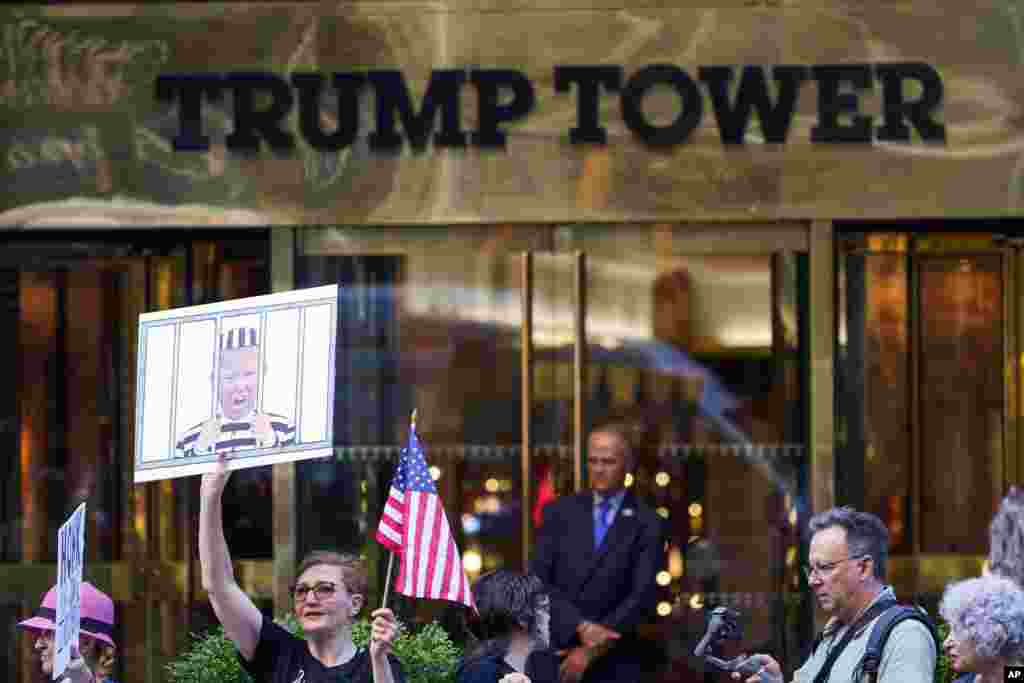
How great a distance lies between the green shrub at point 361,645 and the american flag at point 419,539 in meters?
0.96

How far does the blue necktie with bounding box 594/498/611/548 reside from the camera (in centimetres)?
1152

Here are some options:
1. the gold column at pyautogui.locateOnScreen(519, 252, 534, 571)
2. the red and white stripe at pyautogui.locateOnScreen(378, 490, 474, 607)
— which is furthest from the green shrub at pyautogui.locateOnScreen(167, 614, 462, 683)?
the gold column at pyautogui.locateOnScreen(519, 252, 534, 571)

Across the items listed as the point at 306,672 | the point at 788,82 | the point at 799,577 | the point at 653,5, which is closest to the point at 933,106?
the point at 788,82

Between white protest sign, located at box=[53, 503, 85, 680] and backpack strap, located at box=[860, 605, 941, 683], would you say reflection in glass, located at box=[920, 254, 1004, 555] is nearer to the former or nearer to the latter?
backpack strap, located at box=[860, 605, 941, 683]

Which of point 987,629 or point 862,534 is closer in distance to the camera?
point 987,629

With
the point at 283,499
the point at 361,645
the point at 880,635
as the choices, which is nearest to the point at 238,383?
the point at 361,645

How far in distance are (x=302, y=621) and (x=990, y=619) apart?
244cm

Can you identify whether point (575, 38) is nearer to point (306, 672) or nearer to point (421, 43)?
point (421, 43)

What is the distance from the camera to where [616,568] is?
11.4 metres

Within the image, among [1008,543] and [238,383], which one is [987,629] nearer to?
[238,383]

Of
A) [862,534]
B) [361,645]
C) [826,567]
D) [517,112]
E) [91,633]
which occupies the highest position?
[517,112]

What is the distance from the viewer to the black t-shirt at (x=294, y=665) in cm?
809

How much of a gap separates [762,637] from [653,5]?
3.64 m

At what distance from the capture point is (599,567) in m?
11.4
